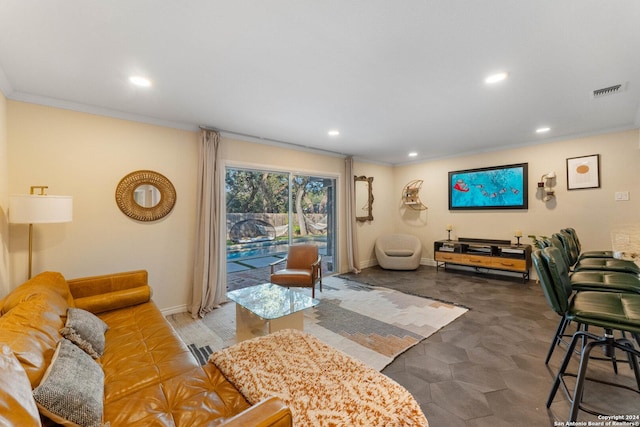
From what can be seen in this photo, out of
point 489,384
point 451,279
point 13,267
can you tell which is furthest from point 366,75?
point 451,279

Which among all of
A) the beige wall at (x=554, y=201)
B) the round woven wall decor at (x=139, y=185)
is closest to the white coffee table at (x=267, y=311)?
the round woven wall decor at (x=139, y=185)

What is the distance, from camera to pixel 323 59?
6.90ft

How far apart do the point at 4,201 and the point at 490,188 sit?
22.8 ft

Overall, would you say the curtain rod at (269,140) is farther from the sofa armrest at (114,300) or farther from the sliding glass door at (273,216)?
the sofa armrest at (114,300)

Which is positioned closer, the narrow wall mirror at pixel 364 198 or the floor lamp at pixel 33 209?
the floor lamp at pixel 33 209

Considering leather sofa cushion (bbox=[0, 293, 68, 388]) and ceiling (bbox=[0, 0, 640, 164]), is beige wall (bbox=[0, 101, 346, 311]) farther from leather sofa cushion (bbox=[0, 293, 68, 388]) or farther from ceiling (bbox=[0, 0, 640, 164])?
leather sofa cushion (bbox=[0, 293, 68, 388])

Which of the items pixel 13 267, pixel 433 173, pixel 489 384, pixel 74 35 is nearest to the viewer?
pixel 74 35

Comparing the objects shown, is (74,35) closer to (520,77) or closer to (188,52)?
(188,52)

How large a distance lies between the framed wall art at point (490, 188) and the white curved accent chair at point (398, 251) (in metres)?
1.19

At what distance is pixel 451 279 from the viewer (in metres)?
4.94

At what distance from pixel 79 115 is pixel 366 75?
3103 millimetres

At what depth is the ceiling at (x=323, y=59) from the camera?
1609mm

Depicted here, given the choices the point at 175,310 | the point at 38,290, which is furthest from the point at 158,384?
the point at 175,310

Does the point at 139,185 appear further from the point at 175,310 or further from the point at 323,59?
the point at 323,59
